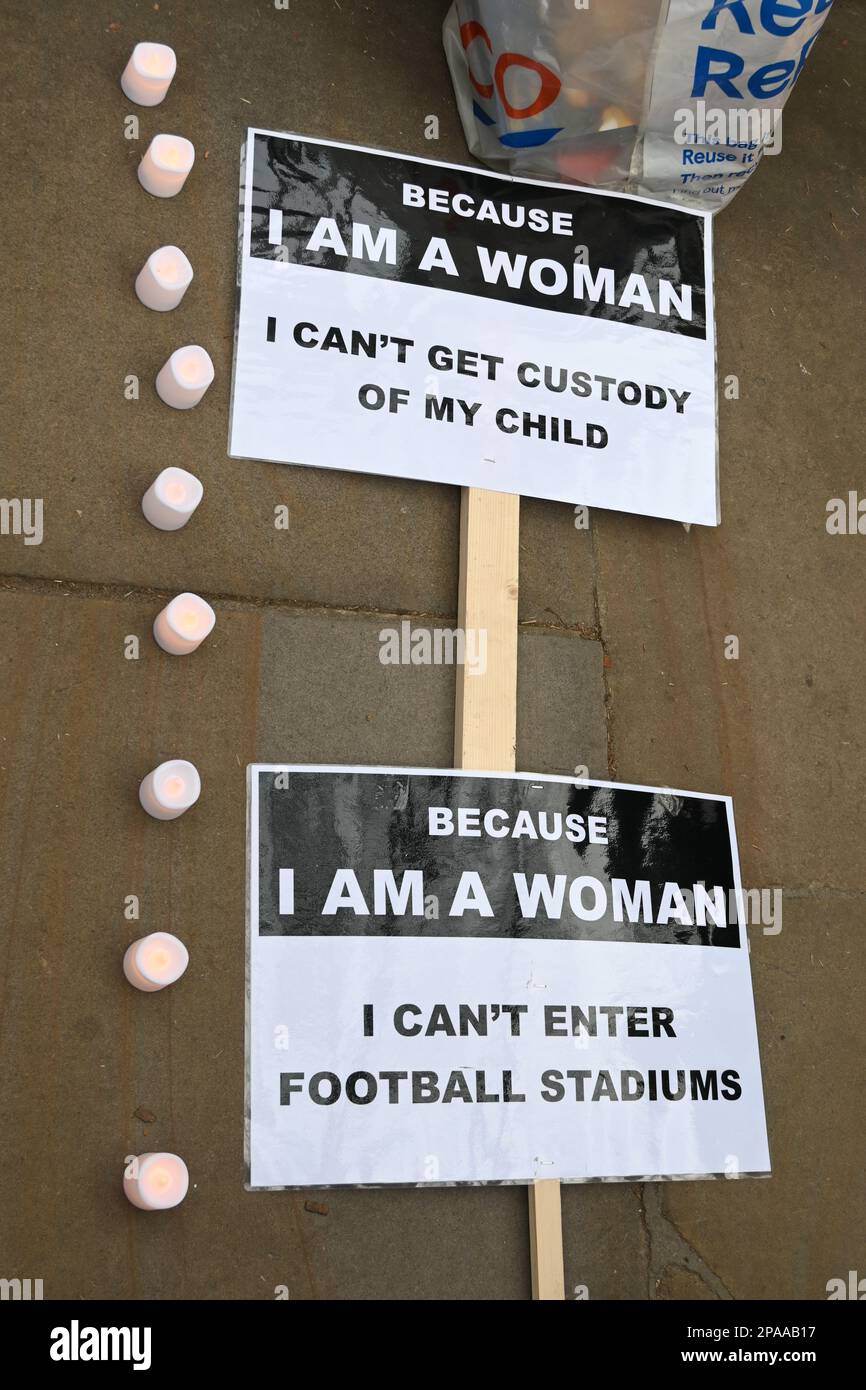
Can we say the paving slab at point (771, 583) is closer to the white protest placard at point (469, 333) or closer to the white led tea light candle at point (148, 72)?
the white protest placard at point (469, 333)

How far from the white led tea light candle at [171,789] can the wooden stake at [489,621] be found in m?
0.44

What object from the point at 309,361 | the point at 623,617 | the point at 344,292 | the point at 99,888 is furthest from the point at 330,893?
the point at 344,292

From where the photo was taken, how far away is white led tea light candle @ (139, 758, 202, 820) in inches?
69.5

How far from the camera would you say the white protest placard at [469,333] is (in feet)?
6.64

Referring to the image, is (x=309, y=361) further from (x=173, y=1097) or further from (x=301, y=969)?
(x=173, y=1097)

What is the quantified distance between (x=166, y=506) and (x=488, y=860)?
74 cm

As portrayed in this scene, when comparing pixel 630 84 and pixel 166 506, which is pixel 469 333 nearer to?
pixel 630 84

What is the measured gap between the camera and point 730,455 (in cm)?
229

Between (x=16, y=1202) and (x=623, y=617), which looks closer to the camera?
(x=16, y=1202)

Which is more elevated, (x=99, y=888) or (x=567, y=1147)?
(x=99, y=888)

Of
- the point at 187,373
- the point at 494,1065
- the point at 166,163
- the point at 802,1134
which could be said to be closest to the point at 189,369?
the point at 187,373

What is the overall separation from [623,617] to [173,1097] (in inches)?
42.7

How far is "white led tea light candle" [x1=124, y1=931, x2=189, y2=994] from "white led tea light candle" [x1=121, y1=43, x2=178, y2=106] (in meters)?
1.37

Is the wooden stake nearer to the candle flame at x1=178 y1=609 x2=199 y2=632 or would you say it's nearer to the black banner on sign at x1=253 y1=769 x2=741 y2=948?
the black banner on sign at x1=253 y1=769 x2=741 y2=948
